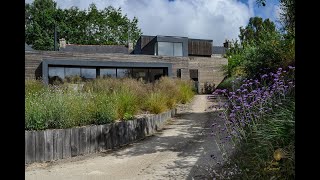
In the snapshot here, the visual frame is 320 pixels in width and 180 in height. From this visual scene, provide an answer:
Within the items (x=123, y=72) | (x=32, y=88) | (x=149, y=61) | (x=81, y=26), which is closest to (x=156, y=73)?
(x=149, y=61)

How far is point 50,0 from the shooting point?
5434 cm

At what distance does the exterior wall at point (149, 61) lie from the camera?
21750mm

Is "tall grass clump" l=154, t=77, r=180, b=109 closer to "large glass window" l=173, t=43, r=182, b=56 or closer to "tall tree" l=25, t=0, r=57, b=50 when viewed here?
"large glass window" l=173, t=43, r=182, b=56

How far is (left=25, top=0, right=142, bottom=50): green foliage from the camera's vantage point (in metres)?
45.3

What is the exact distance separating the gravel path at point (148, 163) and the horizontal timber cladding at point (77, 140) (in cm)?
20

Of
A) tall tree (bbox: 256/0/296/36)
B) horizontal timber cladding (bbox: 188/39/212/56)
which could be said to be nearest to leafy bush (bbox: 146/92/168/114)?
tall tree (bbox: 256/0/296/36)

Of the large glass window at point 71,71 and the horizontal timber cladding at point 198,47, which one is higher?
the horizontal timber cladding at point 198,47

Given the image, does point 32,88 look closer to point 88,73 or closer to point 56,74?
point 56,74

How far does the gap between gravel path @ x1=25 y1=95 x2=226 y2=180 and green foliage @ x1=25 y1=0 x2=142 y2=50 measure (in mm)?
42147

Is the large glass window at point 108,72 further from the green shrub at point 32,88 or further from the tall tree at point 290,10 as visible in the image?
the tall tree at point 290,10

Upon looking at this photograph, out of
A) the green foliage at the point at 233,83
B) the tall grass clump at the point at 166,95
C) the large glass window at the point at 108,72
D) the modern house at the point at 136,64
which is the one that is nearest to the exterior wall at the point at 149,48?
the modern house at the point at 136,64

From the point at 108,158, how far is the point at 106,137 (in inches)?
32.8

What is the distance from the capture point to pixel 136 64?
2430 centimetres
